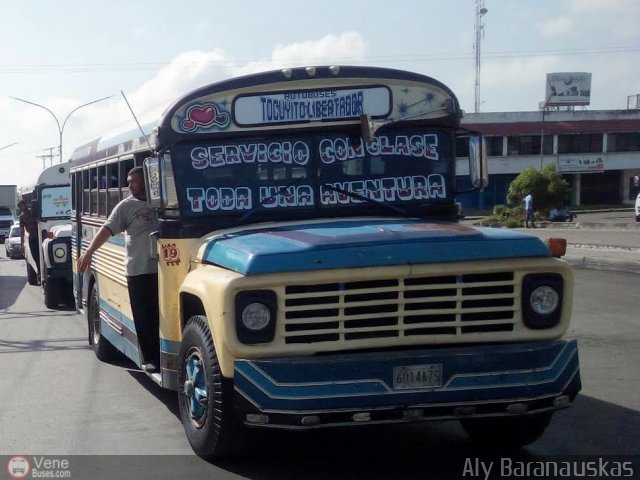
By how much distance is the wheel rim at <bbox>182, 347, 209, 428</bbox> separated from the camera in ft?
18.7

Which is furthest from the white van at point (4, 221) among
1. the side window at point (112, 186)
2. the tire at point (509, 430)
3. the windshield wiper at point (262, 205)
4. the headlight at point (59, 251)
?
the tire at point (509, 430)

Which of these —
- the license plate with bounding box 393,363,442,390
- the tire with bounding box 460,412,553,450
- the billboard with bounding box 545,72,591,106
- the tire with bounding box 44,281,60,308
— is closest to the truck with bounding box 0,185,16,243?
the billboard with bounding box 545,72,591,106

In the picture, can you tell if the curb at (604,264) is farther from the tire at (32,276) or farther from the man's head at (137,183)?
the man's head at (137,183)

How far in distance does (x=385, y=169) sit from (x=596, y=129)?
65.5 meters

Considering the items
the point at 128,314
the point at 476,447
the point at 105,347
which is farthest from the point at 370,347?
the point at 105,347

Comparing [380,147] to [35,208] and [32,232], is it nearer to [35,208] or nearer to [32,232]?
[35,208]

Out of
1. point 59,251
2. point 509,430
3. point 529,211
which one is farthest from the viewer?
point 529,211

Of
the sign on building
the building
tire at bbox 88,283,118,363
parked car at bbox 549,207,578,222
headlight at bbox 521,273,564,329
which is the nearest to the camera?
headlight at bbox 521,273,564,329

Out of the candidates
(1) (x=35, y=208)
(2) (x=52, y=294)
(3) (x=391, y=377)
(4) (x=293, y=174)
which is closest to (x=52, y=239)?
(2) (x=52, y=294)

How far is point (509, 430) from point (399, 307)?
4.70 ft

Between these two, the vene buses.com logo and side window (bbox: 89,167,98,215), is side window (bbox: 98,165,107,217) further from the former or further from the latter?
the vene buses.com logo

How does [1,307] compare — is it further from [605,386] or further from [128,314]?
[605,386]

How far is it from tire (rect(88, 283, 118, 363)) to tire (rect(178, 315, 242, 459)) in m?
4.12

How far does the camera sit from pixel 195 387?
19.2ft
